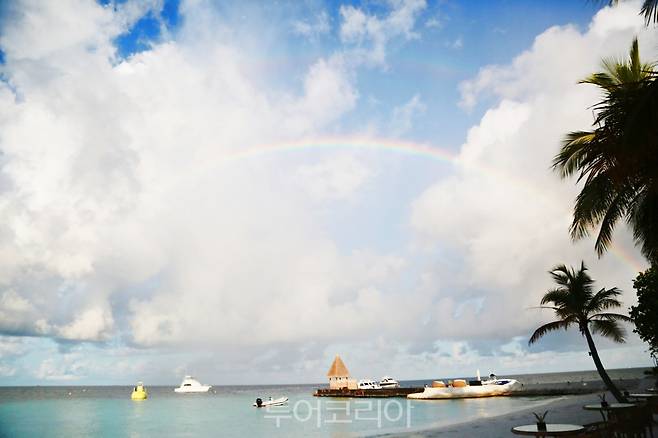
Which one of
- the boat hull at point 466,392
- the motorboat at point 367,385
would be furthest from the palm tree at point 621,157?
the motorboat at point 367,385

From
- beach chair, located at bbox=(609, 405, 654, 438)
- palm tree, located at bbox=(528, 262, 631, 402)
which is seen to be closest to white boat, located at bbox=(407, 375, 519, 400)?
palm tree, located at bbox=(528, 262, 631, 402)

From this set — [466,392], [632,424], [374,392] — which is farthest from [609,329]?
[374,392]

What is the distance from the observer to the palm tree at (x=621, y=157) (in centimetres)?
760

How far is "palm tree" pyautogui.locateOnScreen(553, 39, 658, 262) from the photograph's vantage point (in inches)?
299

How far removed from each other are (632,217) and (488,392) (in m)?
65.9

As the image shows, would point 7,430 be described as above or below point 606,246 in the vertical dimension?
below

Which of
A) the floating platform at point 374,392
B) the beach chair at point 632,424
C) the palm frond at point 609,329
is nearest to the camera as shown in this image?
the beach chair at point 632,424

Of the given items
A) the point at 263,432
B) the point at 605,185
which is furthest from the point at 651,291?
the point at 263,432

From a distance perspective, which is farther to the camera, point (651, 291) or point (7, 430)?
point (7, 430)

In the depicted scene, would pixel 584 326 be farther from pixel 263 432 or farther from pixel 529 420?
pixel 263 432

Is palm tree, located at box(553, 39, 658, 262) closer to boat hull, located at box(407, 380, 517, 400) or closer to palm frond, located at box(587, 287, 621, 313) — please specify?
palm frond, located at box(587, 287, 621, 313)

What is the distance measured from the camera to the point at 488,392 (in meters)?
72.0

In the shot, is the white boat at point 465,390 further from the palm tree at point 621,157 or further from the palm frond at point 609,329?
the palm tree at point 621,157

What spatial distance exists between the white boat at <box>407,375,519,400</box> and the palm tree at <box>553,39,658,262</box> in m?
60.1
